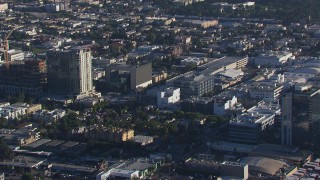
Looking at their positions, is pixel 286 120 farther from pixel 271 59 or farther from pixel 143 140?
pixel 271 59

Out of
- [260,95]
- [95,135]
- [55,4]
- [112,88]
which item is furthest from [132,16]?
[95,135]

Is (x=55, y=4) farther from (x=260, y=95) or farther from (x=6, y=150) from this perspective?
(x=6, y=150)

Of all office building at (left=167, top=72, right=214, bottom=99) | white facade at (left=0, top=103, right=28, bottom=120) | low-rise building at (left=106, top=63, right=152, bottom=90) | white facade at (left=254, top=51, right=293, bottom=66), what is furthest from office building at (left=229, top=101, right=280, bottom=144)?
white facade at (left=254, top=51, right=293, bottom=66)

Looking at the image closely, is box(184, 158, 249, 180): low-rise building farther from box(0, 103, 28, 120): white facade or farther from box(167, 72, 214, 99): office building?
box(0, 103, 28, 120): white facade

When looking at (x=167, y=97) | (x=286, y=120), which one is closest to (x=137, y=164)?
(x=286, y=120)

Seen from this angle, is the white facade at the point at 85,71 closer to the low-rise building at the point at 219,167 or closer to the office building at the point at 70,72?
the office building at the point at 70,72

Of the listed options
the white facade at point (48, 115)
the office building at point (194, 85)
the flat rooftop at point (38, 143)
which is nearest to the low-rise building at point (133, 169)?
the flat rooftop at point (38, 143)
